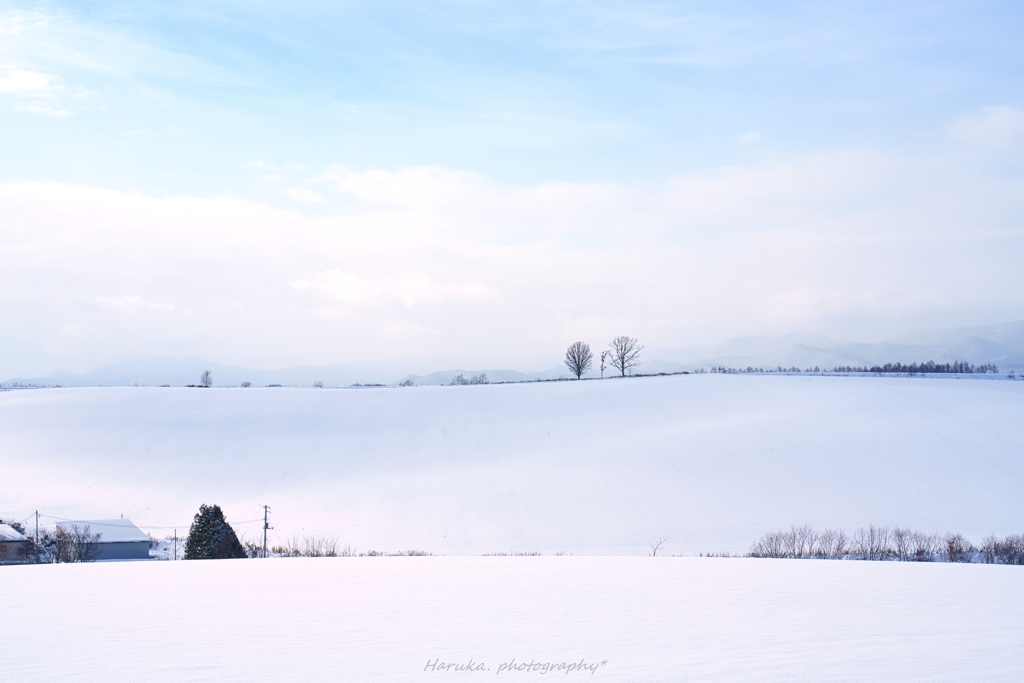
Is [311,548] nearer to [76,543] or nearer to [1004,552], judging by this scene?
[76,543]

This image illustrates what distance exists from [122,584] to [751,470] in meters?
30.6

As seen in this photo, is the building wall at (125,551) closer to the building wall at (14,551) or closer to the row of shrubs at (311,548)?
the building wall at (14,551)

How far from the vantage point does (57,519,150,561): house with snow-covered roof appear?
30.0 m

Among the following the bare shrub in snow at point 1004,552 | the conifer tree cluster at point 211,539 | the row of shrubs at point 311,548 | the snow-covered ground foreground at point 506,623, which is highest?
the snow-covered ground foreground at point 506,623

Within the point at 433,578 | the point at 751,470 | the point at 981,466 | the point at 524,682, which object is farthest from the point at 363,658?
the point at 981,466

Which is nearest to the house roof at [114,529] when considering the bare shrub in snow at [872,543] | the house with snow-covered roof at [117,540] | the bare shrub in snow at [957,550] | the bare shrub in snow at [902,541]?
the house with snow-covered roof at [117,540]

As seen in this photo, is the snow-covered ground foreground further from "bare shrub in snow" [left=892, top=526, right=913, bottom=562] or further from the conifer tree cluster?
"bare shrub in snow" [left=892, top=526, right=913, bottom=562]

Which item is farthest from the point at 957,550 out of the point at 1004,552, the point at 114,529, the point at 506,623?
the point at 114,529

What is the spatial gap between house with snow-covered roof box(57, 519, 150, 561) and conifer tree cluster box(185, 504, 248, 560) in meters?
8.42

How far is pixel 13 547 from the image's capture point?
28.1m

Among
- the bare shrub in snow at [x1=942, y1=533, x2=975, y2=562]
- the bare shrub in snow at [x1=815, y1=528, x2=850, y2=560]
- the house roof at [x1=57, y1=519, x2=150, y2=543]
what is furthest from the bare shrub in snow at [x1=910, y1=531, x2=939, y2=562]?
the house roof at [x1=57, y1=519, x2=150, y2=543]

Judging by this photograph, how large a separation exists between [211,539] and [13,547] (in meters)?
10.8

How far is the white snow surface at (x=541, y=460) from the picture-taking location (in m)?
31.9

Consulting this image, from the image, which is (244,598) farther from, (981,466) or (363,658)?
(981,466)
